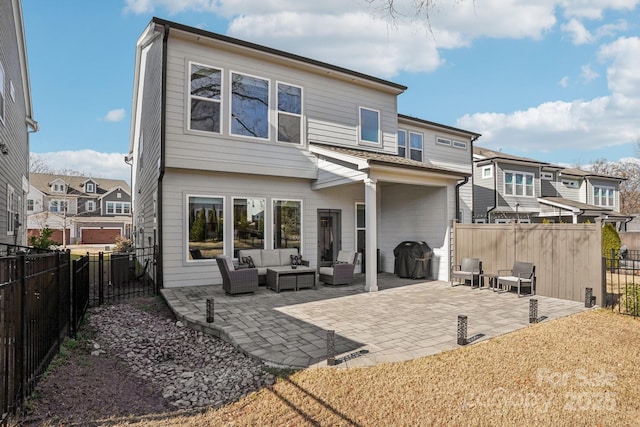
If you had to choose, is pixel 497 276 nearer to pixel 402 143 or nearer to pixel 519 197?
pixel 402 143

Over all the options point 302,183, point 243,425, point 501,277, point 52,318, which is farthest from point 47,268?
point 501,277

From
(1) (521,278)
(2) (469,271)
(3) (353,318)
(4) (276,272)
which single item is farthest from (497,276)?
(4) (276,272)

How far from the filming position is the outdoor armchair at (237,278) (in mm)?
7941

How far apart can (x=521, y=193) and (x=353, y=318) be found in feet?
66.8

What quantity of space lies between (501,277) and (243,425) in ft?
25.9

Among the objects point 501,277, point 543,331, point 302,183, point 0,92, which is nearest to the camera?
point 543,331

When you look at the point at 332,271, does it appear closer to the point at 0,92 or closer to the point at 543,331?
the point at 543,331

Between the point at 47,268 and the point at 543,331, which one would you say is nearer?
the point at 47,268

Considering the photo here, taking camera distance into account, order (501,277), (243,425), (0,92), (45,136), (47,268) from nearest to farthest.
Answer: (243,425) → (47,268) → (0,92) → (501,277) → (45,136)

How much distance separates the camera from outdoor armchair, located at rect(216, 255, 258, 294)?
7941 mm

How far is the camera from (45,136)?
34500mm

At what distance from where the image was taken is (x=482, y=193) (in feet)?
70.6

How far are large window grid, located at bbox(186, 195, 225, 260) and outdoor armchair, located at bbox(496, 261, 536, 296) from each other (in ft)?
24.9

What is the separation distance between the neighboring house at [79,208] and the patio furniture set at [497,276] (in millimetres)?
37028
